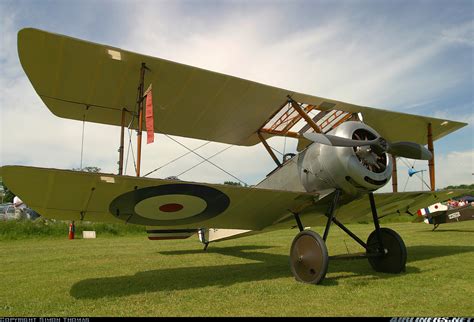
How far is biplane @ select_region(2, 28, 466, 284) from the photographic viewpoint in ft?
15.7

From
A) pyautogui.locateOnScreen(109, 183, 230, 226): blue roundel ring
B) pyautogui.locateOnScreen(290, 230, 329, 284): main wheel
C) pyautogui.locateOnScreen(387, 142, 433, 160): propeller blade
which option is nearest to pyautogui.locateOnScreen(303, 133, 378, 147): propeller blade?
pyautogui.locateOnScreen(387, 142, 433, 160): propeller blade

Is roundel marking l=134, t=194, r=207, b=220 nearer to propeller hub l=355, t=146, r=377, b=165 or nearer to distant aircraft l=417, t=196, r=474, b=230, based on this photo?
propeller hub l=355, t=146, r=377, b=165

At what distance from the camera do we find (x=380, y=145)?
17.7ft

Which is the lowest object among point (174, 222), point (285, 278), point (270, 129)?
point (285, 278)

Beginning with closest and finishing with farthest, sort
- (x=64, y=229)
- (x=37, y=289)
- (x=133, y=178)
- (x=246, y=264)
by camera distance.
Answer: (x=133, y=178), (x=37, y=289), (x=246, y=264), (x=64, y=229)

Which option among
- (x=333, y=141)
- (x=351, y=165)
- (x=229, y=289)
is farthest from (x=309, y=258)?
(x=333, y=141)

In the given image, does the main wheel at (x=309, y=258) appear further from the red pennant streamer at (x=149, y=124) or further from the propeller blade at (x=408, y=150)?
the red pennant streamer at (x=149, y=124)

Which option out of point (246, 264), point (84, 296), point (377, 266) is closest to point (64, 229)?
point (246, 264)

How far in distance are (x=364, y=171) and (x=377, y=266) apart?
6.61 feet

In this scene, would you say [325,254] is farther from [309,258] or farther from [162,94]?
[162,94]

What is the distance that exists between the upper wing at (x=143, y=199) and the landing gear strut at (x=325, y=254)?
73 cm

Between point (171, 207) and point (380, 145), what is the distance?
10.9 feet

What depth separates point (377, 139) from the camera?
537 centimetres

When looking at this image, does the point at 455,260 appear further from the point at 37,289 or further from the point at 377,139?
the point at 37,289
